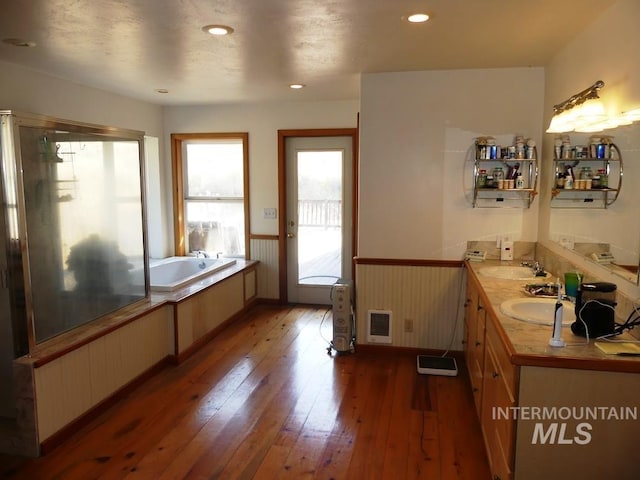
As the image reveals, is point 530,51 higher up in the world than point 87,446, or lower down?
higher up

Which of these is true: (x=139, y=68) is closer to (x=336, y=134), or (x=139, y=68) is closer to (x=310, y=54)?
(x=310, y=54)

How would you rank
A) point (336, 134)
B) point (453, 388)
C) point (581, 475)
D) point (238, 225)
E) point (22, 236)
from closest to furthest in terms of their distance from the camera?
point (581, 475), point (22, 236), point (453, 388), point (336, 134), point (238, 225)

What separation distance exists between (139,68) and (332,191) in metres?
2.46

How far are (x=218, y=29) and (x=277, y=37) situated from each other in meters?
0.35

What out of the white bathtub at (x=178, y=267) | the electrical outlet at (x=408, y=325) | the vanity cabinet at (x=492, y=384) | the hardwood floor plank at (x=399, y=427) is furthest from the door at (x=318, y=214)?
the vanity cabinet at (x=492, y=384)

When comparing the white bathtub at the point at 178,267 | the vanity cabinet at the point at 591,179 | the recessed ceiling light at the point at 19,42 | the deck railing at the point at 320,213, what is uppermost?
the recessed ceiling light at the point at 19,42

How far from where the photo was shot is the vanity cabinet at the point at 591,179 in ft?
7.95

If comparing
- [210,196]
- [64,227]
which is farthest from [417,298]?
[210,196]

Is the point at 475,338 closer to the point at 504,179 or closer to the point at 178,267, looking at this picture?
the point at 504,179

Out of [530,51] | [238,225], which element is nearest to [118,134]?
[238,225]

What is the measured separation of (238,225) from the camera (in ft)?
18.9

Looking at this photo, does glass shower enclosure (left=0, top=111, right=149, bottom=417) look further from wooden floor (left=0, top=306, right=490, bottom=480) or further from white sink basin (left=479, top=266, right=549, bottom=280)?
white sink basin (left=479, top=266, right=549, bottom=280)

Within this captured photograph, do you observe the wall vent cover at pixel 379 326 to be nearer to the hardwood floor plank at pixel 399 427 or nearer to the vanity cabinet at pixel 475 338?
the hardwood floor plank at pixel 399 427

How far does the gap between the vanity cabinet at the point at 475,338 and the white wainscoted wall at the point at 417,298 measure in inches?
8.2
